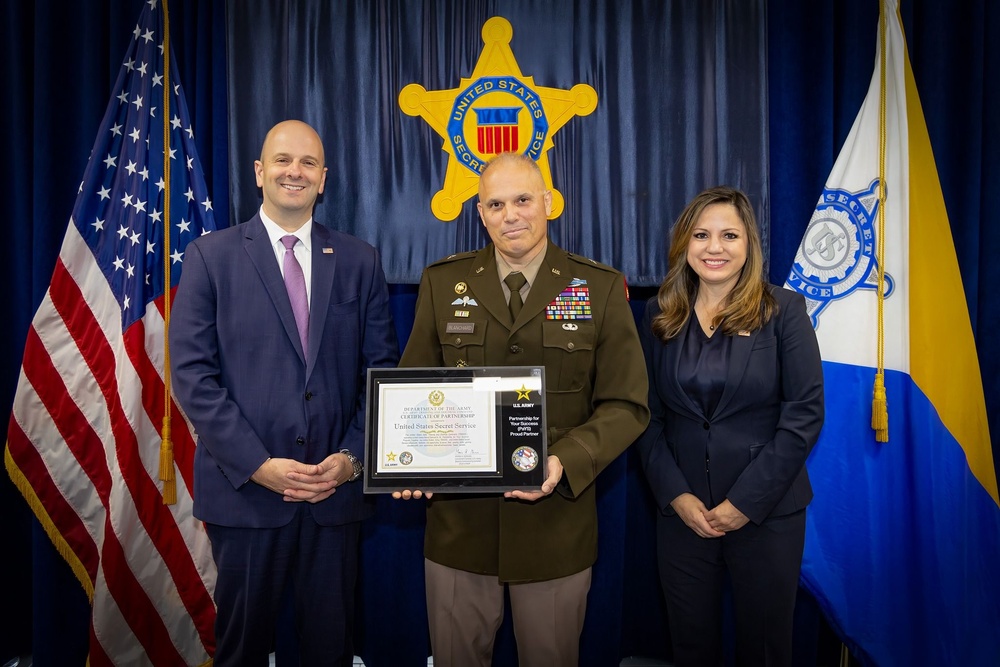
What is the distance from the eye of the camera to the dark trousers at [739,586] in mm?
2014

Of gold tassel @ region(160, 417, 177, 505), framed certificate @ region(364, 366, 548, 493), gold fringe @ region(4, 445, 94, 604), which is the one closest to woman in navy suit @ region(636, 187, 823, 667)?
framed certificate @ region(364, 366, 548, 493)

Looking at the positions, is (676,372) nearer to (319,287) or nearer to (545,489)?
(545,489)

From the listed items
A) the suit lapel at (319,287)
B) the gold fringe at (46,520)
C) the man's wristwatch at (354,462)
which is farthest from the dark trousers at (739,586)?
the gold fringe at (46,520)

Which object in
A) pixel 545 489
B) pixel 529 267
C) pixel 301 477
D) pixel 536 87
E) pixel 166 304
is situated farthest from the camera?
pixel 536 87

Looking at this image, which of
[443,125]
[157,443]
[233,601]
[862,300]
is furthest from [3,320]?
[862,300]

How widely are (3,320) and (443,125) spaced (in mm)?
2193

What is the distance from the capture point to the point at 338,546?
2150 millimetres

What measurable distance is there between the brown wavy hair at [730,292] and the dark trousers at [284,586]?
4.23 ft

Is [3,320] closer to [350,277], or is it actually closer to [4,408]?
[4,408]

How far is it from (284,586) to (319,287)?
0.98m

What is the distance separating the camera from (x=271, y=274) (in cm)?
209

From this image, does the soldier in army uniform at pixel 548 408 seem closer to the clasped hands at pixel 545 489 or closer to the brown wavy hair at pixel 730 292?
the clasped hands at pixel 545 489

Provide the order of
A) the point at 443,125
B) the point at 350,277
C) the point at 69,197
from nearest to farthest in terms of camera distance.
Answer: the point at 350,277 < the point at 443,125 < the point at 69,197

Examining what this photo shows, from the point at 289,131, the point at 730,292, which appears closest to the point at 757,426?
the point at 730,292
